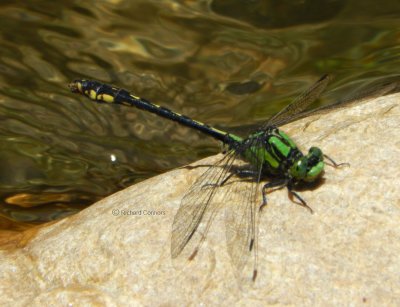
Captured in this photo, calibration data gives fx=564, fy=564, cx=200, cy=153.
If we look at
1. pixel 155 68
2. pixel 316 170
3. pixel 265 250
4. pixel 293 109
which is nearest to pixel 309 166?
pixel 316 170

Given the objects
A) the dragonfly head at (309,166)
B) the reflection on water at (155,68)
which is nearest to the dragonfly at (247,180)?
the dragonfly head at (309,166)

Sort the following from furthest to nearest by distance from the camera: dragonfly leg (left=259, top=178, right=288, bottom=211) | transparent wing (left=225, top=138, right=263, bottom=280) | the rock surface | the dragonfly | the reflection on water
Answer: the reflection on water < dragonfly leg (left=259, top=178, right=288, bottom=211) < the dragonfly < transparent wing (left=225, top=138, right=263, bottom=280) < the rock surface

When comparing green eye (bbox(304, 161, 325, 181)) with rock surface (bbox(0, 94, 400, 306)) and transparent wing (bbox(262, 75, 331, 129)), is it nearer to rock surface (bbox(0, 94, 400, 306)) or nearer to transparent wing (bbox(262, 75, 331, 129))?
rock surface (bbox(0, 94, 400, 306))

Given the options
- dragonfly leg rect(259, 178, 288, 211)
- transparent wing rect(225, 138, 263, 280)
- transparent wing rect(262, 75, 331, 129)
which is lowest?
dragonfly leg rect(259, 178, 288, 211)

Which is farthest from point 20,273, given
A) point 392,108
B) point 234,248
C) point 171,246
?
point 392,108

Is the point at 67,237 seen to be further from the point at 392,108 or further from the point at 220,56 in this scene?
the point at 220,56

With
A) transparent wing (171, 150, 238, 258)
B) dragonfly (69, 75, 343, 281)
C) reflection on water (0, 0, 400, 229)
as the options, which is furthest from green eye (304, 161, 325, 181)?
reflection on water (0, 0, 400, 229)

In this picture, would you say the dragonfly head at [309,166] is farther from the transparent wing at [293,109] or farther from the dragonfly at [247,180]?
the transparent wing at [293,109]
